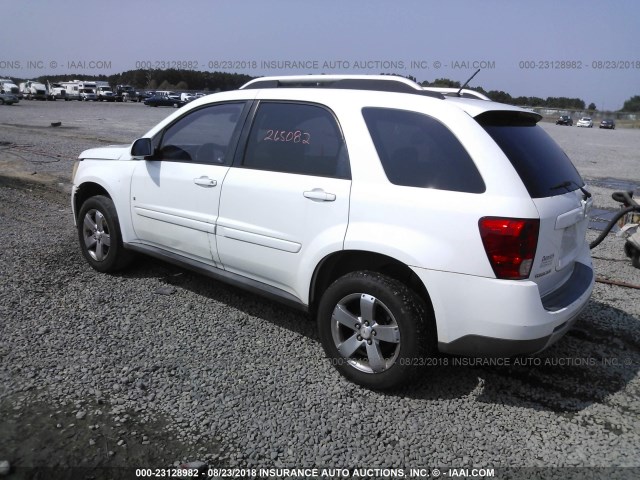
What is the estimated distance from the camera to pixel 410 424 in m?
3.16

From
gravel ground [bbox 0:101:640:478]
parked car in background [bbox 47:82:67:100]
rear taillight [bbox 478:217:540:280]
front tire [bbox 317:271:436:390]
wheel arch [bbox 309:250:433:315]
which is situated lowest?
parked car in background [bbox 47:82:67:100]

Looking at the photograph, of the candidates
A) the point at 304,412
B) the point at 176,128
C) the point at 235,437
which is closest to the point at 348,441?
the point at 304,412

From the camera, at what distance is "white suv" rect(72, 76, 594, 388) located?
2.99 m

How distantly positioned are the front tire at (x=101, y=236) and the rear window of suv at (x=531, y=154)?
11.4 ft

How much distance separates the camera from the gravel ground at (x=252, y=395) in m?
2.85

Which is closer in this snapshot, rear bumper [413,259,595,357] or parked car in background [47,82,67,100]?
rear bumper [413,259,595,357]

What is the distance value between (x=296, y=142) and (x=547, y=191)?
1.68 meters

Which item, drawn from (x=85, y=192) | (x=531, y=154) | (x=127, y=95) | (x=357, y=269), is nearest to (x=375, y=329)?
(x=357, y=269)

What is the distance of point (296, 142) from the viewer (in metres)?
3.79

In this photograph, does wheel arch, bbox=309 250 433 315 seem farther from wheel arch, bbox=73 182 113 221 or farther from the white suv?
wheel arch, bbox=73 182 113 221

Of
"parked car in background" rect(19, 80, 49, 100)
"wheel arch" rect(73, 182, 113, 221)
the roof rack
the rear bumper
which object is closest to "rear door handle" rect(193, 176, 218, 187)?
the roof rack

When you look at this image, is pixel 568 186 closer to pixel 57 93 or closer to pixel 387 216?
pixel 387 216

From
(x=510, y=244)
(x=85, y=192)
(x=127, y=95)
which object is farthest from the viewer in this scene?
(x=127, y=95)

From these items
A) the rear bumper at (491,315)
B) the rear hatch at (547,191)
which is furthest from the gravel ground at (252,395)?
the rear hatch at (547,191)
